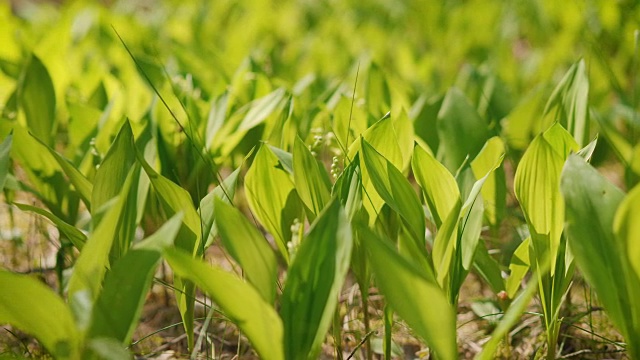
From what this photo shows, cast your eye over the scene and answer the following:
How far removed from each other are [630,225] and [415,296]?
0.26 metres

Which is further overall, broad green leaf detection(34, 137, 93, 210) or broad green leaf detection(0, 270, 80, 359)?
broad green leaf detection(34, 137, 93, 210)

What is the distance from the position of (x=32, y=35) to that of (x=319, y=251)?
6.56 ft

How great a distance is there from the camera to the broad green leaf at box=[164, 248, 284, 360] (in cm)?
80

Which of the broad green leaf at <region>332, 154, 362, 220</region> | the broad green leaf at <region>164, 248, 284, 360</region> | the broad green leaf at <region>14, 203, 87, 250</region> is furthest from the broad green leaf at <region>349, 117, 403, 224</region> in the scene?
the broad green leaf at <region>14, 203, 87, 250</region>

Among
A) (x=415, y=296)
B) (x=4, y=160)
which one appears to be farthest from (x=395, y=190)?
(x=4, y=160)

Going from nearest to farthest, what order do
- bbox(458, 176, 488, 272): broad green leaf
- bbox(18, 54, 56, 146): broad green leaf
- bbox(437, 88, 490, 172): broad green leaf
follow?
bbox(458, 176, 488, 272): broad green leaf, bbox(437, 88, 490, 172): broad green leaf, bbox(18, 54, 56, 146): broad green leaf

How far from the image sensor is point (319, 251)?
2.89ft

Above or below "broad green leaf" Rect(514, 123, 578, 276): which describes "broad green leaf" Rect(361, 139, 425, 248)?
above

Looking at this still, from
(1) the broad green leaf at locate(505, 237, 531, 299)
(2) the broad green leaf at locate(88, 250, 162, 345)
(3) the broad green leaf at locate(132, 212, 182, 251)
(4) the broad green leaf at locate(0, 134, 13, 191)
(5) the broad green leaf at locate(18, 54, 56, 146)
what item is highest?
(5) the broad green leaf at locate(18, 54, 56, 146)

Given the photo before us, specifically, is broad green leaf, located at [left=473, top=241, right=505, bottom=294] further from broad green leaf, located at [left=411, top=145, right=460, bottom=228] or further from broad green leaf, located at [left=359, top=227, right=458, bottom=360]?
broad green leaf, located at [left=359, top=227, right=458, bottom=360]

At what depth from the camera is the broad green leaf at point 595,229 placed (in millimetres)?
874

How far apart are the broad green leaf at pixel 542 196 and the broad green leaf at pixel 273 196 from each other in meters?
0.36

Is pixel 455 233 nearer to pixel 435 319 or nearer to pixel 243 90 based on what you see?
pixel 435 319

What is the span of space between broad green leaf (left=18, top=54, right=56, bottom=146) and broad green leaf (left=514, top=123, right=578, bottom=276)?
1.02m
